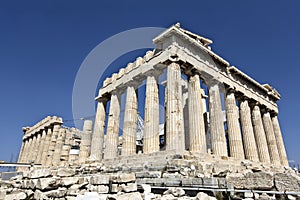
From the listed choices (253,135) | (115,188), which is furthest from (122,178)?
(253,135)

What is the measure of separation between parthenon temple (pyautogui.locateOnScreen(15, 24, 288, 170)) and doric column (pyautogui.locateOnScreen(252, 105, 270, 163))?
0.36 feet

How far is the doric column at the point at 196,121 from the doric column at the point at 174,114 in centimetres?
197

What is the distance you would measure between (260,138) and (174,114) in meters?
15.3

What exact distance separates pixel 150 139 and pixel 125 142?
3.72 meters

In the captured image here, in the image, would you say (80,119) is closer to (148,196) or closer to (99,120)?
(99,120)

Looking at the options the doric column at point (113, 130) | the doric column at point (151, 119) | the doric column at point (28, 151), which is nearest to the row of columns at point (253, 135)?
the doric column at point (151, 119)

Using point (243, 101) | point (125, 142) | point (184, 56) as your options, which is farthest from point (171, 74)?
point (243, 101)

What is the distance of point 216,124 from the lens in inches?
793

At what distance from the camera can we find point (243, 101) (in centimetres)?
2600

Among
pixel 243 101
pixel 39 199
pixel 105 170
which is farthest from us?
pixel 243 101

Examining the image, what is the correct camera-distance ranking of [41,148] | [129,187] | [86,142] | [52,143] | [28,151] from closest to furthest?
[129,187] < [86,142] < [52,143] < [41,148] < [28,151]

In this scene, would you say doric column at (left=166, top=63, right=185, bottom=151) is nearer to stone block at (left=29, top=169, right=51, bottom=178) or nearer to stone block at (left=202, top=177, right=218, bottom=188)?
stone block at (left=202, top=177, right=218, bottom=188)

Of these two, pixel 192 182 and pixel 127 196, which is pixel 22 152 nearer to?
pixel 127 196

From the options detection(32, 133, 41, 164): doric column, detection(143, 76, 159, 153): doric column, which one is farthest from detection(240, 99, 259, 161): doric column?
detection(32, 133, 41, 164): doric column
